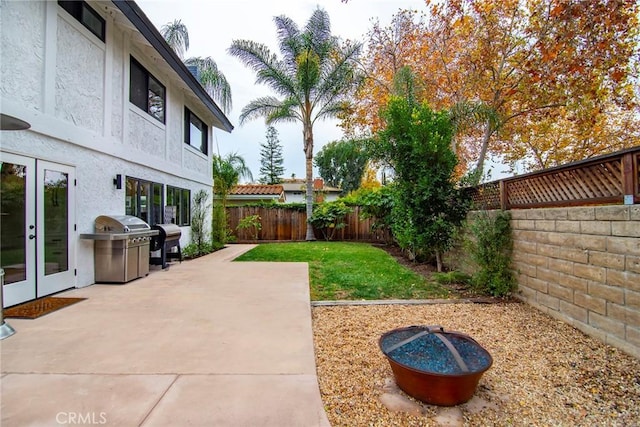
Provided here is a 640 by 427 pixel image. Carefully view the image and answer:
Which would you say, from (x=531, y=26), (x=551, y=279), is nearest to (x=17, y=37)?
(x=551, y=279)

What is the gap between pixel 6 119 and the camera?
2.96 metres

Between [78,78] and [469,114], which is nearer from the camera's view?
[78,78]

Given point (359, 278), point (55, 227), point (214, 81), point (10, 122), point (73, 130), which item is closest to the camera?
point (10, 122)

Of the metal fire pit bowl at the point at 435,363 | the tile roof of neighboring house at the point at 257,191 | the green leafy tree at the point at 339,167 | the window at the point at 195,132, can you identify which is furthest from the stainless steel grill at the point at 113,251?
the green leafy tree at the point at 339,167

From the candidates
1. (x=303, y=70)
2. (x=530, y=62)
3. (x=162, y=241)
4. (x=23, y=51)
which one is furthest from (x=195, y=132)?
(x=530, y=62)

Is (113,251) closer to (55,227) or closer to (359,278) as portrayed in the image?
(55,227)

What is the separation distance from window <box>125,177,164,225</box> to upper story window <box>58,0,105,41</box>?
2881 millimetres

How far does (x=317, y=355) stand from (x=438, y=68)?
12282 millimetres

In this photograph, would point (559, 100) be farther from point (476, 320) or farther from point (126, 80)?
point (126, 80)

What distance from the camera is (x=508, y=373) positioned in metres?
2.73

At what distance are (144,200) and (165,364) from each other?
5965 millimetres

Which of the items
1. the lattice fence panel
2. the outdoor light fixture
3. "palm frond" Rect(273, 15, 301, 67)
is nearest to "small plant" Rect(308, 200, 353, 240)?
"palm frond" Rect(273, 15, 301, 67)

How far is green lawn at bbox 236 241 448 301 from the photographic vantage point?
542 cm

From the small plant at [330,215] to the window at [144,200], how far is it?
718 centimetres
